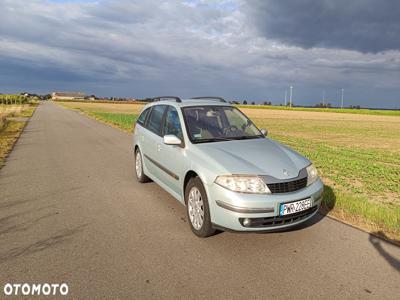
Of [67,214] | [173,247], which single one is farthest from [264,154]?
[67,214]

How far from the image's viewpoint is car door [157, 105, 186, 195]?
15.2 ft

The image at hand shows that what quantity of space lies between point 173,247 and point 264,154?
1.69 meters

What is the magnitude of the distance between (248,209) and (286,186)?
1.92 feet

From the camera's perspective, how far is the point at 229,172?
12.5 feet

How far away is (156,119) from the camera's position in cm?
605

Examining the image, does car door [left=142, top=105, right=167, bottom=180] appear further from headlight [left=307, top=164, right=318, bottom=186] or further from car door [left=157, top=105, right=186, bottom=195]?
headlight [left=307, top=164, right=318, bottom=186]

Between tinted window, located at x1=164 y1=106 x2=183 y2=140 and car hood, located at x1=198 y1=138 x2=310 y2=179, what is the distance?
0.66 metres

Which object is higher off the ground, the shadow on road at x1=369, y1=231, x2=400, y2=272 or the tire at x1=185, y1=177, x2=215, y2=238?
the tire at x1=185, y1=177, x2=215, y2=238

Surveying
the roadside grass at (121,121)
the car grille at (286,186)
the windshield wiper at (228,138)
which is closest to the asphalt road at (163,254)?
the car grille at (286,186)

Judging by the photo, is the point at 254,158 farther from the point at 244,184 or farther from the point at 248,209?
the point at 248,209

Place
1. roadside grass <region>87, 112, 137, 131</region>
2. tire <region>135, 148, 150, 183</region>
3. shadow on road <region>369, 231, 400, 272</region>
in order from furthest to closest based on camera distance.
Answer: roadside grass <region>87, 112, 137, 131</region> → tire <region>135, 148, 150, 183</region> → shadow on road <region>369, 231, 400, 272</region>

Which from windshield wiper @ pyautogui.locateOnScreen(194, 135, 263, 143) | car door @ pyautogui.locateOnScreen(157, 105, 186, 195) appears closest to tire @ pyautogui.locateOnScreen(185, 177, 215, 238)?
car door @ pyautogui.locateOnScreen(157, 105, 186, 195)

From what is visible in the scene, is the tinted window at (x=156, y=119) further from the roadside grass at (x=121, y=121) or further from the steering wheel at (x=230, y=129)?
the roadside grass at (x=121, y=121)

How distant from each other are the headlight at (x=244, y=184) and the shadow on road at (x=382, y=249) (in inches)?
60.0
